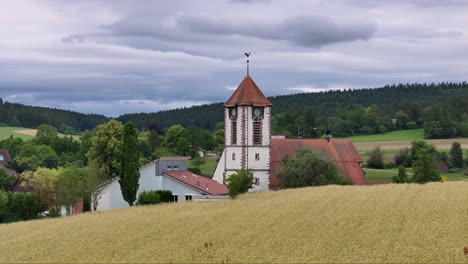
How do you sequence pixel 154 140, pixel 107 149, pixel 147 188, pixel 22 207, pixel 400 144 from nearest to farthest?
pixel 22 207
pixel 147 188
pixel 107 149
pixel 400 144
pixel 154 140

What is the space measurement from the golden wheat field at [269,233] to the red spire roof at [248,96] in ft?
75.8

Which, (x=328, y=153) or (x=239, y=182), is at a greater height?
(x=328, y=153)

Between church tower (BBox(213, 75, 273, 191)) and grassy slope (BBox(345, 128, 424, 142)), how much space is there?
8120cm

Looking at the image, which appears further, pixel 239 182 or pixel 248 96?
pixel 248 96

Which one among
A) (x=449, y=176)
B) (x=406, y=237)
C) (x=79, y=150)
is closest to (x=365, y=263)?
(x=406, y=237)

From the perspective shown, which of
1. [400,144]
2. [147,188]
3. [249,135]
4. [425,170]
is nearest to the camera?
[147,188]

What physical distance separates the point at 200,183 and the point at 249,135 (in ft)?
29.8

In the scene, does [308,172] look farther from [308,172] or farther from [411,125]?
[411,125]

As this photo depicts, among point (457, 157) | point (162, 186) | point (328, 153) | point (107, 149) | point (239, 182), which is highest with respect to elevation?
point (107, 149)

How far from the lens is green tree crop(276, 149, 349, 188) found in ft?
237

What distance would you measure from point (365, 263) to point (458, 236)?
26.5 feet

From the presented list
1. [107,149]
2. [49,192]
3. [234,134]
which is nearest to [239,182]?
[234,134]

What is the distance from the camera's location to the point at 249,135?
76.4m

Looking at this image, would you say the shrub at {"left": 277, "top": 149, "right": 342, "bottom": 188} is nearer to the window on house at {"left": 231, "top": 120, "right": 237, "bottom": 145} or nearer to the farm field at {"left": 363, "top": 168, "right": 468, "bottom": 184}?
the window on house at {"left": 231, "top": 120, "right": 237, "bottom": 145}
